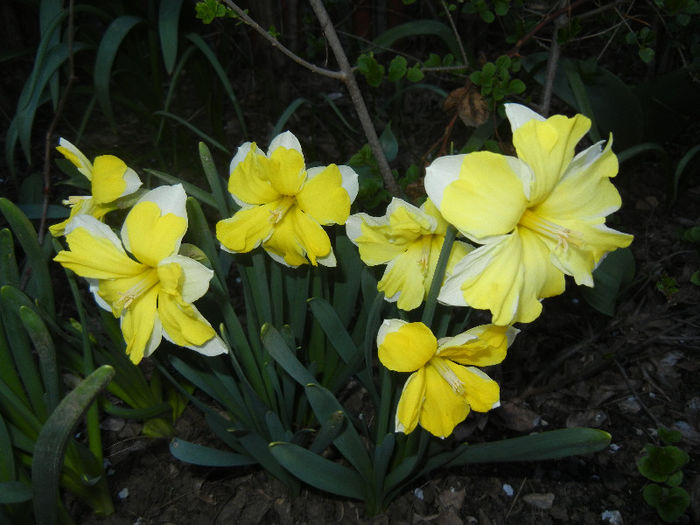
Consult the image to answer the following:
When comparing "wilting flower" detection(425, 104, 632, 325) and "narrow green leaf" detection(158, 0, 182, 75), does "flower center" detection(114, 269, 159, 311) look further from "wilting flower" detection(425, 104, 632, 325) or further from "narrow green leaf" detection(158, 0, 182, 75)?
"narrow green leaf" detection(158, 0, 182, 75)

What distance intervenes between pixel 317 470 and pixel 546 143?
0.79 meters

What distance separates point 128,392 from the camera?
1505 millimetres

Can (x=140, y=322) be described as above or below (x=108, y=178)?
below

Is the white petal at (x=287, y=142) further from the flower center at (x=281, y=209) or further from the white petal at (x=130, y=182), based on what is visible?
the white petal at (x=130, y=182)

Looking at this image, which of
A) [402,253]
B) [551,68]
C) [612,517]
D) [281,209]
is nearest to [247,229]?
[281,209]

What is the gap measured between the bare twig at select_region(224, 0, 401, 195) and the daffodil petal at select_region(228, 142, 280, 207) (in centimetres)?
31

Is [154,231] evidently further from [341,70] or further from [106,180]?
[341,70]

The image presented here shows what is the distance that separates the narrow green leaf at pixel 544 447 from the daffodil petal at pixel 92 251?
31.1 inches

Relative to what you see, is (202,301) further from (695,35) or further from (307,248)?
(695,35)

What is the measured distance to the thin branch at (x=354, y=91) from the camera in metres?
1.29

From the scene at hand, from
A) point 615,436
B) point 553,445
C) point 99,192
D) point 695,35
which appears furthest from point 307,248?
point 695,35

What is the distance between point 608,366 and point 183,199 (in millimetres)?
1446

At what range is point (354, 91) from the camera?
4.53 ft

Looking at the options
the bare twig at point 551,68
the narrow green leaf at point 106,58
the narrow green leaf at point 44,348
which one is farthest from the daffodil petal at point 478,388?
the narrow green leaf at point 106,58
